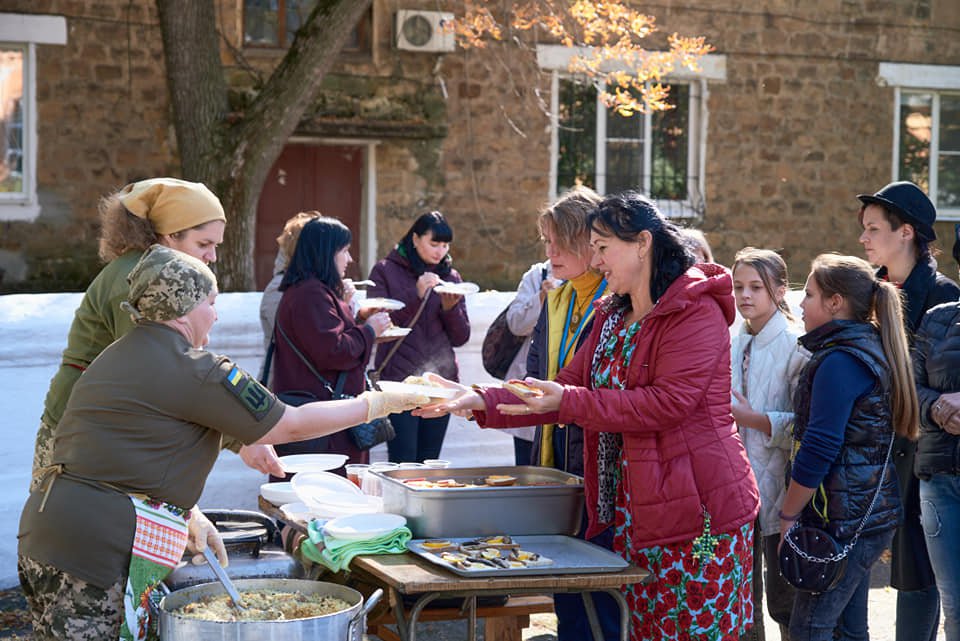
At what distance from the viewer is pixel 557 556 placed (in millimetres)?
3490

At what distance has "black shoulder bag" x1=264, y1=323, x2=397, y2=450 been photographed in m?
5.23

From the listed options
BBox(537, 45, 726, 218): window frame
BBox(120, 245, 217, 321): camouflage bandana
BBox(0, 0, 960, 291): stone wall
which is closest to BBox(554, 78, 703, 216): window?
BBox(537, 45, 726, 218): window frame

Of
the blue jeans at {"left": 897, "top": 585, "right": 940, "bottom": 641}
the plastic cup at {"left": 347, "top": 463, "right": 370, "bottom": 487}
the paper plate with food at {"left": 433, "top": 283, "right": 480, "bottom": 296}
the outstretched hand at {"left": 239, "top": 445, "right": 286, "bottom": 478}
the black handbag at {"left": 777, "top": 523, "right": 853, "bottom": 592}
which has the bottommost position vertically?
the blue jeans at {"left": 897, "top": 585, "right": 940, "bottom": 641}

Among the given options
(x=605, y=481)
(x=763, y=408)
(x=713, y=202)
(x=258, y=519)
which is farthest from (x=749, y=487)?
(x=713, y=202)

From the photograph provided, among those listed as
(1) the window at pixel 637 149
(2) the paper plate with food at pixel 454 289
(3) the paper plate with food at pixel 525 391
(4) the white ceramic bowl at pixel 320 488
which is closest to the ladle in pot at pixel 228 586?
(4) the white ceramic bowl at pixel 320 488

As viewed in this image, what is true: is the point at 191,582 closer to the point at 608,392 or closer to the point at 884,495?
the point at 608,392

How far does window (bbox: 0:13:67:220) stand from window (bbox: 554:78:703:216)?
18.6 ft

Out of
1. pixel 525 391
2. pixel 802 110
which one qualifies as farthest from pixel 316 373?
pixel 802 110

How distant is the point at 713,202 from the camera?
46.9 ft

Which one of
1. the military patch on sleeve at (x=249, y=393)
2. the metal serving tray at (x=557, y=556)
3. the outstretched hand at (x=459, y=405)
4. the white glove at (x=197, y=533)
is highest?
the military patch on sleeve at (x=249, y=393)

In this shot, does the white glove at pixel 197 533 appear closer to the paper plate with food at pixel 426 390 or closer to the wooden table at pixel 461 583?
the wooden table at pixel 461 583

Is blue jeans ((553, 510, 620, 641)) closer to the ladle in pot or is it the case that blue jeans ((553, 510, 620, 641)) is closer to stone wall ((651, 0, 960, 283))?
the ladle in pot

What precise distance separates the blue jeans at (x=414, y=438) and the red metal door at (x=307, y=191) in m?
6.62

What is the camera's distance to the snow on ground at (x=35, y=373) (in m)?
6.27
